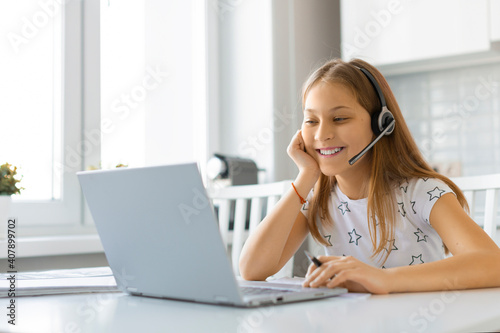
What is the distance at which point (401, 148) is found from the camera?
1295 mm

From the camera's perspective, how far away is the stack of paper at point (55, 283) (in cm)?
91

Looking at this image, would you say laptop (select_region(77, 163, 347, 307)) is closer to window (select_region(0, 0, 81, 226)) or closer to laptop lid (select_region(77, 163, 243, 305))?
laptop lid (select_region(77, 163, 243, 305))

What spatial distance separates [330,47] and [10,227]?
5.78 ft

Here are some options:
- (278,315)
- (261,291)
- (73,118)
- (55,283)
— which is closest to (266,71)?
(73,118)

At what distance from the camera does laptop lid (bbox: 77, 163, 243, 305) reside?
0.68 m

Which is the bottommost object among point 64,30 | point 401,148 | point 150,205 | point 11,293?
point 11,293

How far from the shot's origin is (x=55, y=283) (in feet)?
3.23

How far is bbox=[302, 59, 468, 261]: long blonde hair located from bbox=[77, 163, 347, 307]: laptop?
466mm

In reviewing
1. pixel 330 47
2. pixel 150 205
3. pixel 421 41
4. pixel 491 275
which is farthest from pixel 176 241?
pixel 330 47

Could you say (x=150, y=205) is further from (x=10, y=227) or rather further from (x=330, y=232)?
(x=10, y=227)

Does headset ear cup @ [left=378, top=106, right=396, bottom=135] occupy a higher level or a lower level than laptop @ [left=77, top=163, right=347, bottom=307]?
higher

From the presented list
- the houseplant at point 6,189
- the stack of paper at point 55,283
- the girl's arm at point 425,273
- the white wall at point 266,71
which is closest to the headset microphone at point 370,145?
the girl's arm at point 425,273

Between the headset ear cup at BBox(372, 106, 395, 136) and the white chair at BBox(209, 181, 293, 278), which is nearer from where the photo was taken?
the headset ear cup at BBox(372, 106, 395, 136)

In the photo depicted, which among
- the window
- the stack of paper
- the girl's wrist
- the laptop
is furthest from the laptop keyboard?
the window
